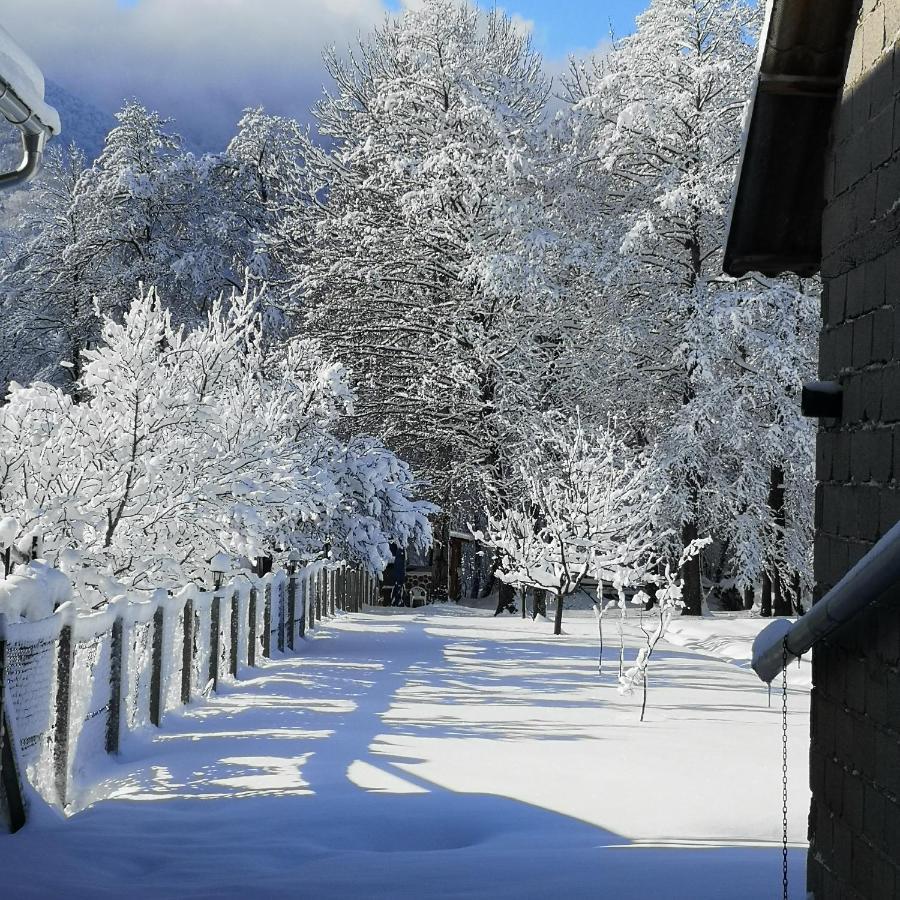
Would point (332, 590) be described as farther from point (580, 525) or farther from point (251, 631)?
point (251, 631)

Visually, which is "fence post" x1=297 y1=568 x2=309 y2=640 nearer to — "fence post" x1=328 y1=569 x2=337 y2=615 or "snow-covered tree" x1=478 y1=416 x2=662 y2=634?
"snow-covered tree" x1=478 y1=416 x2=662 y2=634

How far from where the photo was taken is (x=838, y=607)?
11.4 feet

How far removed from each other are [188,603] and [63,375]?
25968 mm

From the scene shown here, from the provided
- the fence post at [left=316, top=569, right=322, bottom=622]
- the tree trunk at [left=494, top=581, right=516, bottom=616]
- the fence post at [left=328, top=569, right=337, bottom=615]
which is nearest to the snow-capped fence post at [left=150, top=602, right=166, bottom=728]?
the fence post at [left=316, top=569, right=322, bottom=622]

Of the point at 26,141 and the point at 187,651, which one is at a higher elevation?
the point at 26,141

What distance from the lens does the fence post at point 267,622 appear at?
15.7m

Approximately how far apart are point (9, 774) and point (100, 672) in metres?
2.21

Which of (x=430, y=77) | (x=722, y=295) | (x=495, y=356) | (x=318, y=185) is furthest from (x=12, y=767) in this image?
(x=318, y=185)

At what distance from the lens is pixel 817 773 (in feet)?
14.2

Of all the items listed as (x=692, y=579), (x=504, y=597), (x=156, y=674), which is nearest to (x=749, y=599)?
(x=504, y=597)

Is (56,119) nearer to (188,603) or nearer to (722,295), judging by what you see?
(188,603)

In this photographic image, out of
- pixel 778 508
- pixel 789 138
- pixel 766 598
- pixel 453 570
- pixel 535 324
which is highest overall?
pixel 535 324

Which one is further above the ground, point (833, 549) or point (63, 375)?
point (63, 375)

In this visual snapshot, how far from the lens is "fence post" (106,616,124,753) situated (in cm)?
866
